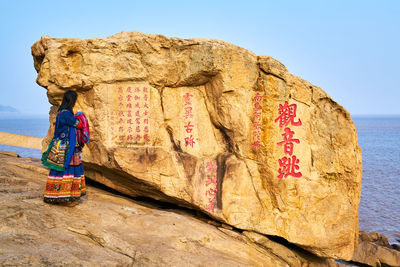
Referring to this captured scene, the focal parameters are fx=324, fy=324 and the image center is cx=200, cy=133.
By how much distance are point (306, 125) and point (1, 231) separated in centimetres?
574

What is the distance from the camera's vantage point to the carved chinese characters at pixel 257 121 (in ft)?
22.2

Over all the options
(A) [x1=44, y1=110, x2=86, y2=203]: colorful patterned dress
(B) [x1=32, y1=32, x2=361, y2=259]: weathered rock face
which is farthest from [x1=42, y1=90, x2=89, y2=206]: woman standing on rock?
(B) [x1=32, y1=32, x2=361, y2=259]: weathered rock face

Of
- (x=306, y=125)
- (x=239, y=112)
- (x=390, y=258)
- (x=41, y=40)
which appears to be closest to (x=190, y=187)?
(x=239, y=112)

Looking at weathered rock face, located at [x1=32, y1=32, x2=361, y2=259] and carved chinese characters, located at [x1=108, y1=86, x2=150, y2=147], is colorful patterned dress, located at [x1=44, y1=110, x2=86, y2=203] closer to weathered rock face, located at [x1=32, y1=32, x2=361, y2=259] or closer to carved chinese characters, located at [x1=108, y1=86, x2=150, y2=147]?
weathered rock face, located at [x1=32, y1=32, x2=361, y2=259]

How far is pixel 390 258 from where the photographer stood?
9.20 metres

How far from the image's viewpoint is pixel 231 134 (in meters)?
7.00

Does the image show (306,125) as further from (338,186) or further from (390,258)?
(390,258)

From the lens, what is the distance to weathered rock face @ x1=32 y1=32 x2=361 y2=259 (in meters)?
6.75

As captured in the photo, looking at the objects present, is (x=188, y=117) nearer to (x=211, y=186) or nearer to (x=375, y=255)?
(x=211, y=186)

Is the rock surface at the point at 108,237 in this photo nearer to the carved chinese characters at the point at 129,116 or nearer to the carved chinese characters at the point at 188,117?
the carved chinese characters at the point at 129,116

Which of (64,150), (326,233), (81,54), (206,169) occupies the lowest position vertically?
(326,233)

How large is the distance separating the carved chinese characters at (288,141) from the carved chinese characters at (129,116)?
2.86 metres

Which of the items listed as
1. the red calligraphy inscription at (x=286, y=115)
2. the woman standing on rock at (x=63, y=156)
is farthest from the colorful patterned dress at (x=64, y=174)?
the red calligraphy inscription at (x=286, y=115)

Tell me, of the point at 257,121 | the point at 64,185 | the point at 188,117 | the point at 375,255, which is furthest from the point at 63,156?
the point at 375,255
